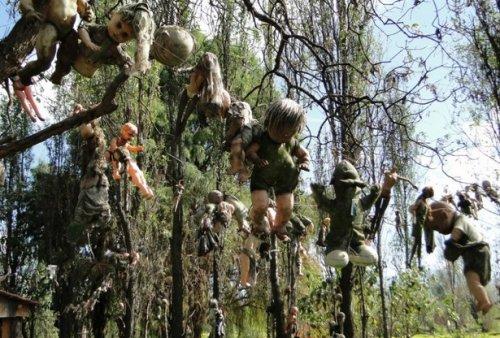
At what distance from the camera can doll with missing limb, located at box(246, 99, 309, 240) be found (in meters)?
2.68

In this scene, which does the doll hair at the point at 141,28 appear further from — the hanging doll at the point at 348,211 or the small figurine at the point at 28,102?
the hanging doll at the point at 348,211

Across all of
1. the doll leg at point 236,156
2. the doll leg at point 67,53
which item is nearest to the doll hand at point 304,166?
the doll leg at point 236,156

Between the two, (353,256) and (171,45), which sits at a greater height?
(171,45)

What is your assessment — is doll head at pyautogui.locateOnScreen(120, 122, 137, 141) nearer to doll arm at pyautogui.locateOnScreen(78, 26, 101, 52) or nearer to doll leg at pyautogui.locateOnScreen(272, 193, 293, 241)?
doll arm at pyautogui.locateOnScreen(78, 26, 101, 52)

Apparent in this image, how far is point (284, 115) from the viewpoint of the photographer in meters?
2.66

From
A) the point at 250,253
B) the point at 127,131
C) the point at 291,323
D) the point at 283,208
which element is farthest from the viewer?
the point at 291,323

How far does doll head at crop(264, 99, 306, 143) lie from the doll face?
82 centimetres

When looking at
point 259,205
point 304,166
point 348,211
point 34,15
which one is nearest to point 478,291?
point 348,211

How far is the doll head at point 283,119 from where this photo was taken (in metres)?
2.66

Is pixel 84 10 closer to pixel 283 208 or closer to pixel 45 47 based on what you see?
pixel 45 47

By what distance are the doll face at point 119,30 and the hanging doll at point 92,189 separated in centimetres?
115

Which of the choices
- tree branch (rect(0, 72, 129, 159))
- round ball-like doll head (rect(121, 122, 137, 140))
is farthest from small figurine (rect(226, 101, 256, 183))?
round ball-like doll head (rect(121, 122, 137, 140))

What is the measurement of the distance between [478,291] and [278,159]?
1422 millimetres

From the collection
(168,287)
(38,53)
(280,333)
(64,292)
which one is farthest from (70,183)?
(38,53)
